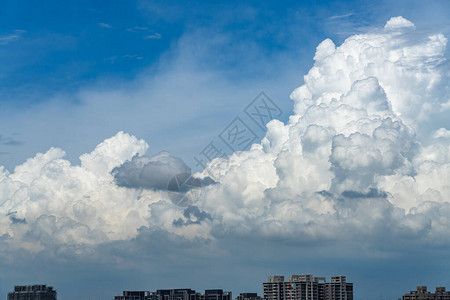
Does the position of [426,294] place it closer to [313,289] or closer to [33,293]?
[313,289]

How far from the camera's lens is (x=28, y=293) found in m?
171

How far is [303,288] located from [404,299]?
87.0ft

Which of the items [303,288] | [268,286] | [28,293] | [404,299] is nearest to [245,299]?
[268,286]

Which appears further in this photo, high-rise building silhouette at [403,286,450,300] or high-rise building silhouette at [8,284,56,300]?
high-rise building silhouette at [8,284,56,300]

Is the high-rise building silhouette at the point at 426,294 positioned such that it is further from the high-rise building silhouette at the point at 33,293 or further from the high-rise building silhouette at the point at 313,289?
the high-rise building silhouette at the point at 33,293

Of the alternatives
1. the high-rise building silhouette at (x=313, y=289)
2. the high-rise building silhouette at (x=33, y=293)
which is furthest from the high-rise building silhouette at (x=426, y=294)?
the high-rise building silhouette at (x=33, y=293)

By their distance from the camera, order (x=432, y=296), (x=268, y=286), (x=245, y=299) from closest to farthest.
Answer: (x=432, y=296) → (x=268, y=286) → (x=245, y=299)

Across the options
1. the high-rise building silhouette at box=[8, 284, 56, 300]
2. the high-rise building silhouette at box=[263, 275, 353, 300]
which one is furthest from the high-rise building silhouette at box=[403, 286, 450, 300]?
the high-rise building silhouette at box=[8, 284, 56, 300]

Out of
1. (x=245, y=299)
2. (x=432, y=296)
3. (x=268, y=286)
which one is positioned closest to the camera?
(x=432, y=296)

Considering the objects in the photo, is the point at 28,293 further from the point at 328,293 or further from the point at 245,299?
the point at 328,293

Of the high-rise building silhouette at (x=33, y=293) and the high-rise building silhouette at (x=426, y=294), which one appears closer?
the high-rise building silhouette at (x=426, y=294)

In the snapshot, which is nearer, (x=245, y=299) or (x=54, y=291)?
(x=54, y=291)

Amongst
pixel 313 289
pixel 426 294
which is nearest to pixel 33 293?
pixel 313 289

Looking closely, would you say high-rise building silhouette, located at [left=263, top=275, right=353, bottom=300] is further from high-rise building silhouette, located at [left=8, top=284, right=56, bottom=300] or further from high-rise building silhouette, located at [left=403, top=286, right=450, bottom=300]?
high-rise building silhouette, located at [left=8, top=284, right=56, bottom=300]
